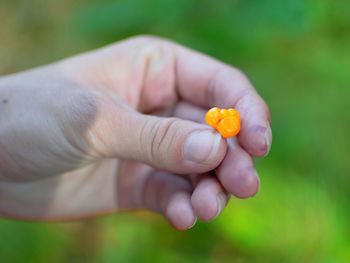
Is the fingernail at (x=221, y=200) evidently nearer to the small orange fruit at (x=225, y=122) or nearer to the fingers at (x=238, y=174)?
the fingers at (x=238, y=174)

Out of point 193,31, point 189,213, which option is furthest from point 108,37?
point 189,213

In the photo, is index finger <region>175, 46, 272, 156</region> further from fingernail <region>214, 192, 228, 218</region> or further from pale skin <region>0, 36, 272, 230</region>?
fingernail <region>214, 192, 228, 218</region>

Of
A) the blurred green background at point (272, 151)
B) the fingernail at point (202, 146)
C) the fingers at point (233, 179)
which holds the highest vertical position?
the fingernail at point (202, 146)

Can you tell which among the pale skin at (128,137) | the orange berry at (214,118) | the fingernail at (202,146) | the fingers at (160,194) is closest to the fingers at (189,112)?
the pale skin at (128,137)

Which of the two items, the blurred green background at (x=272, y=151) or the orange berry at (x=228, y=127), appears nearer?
the orange berry at (x=228, y=127)

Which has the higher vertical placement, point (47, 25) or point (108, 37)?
point (108, 37)

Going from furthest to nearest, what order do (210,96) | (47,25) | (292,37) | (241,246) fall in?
(47,25), (292,37), (241,246), (210,96)

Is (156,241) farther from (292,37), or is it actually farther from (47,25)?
(47,25)

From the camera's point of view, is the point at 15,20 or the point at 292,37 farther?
the point at 15,20
